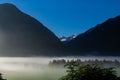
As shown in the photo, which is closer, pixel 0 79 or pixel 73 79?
pixel 73 79

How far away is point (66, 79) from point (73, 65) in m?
0.47

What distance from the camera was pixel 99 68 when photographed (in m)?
11.3

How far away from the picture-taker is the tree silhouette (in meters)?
10.9

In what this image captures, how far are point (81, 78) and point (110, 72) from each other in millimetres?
903

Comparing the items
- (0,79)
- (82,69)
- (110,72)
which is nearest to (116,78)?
(110,72)

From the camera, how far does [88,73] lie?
35.9 ft

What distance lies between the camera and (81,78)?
11.0m

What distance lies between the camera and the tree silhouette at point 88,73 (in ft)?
35.9

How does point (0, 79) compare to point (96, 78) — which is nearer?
point (96, 78)

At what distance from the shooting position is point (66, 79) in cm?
1123

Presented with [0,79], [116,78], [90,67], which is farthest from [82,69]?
[0,79]

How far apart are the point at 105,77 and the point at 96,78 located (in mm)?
270

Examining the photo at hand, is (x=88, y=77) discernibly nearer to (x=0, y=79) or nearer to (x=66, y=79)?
(x=66, y=79)

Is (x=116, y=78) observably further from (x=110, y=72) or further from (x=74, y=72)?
(x=74, y=72)
